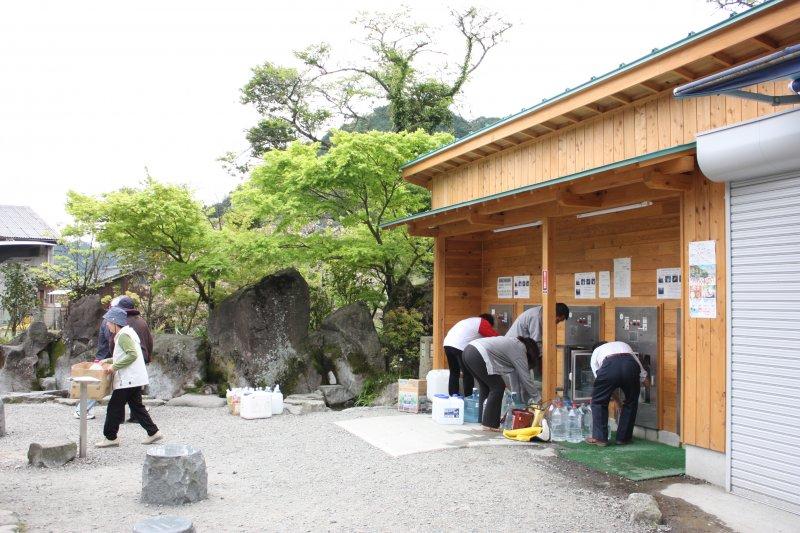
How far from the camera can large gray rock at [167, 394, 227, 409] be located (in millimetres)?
10953

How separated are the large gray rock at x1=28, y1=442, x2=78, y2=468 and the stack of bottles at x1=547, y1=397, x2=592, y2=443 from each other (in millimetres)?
5819

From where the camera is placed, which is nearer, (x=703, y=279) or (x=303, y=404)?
(x=703, y=279)

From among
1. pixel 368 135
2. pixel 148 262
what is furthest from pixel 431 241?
pixel 148 262

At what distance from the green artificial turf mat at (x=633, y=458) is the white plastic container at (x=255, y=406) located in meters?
4.83

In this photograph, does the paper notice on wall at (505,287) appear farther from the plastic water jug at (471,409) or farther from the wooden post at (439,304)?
the plastic water jug at (471,409)

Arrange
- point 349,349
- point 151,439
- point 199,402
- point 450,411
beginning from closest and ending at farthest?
point 151,439
point 450,411
point 199,402
point 349,349

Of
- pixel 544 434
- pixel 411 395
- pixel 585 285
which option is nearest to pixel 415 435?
pixel 544 434

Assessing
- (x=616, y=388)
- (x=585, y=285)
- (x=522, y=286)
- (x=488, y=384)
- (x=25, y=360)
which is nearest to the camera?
(x=616, y=388)

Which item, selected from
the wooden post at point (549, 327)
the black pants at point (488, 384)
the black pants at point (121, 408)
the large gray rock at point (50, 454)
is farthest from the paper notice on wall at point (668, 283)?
the large gray rock at point (50, 454)

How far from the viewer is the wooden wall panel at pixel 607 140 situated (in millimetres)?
6648

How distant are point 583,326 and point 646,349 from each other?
3.89 ft

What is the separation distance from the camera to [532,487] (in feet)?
18.9

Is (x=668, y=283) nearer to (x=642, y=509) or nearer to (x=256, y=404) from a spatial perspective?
(x=642, y=509)

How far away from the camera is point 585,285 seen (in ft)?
29.7
